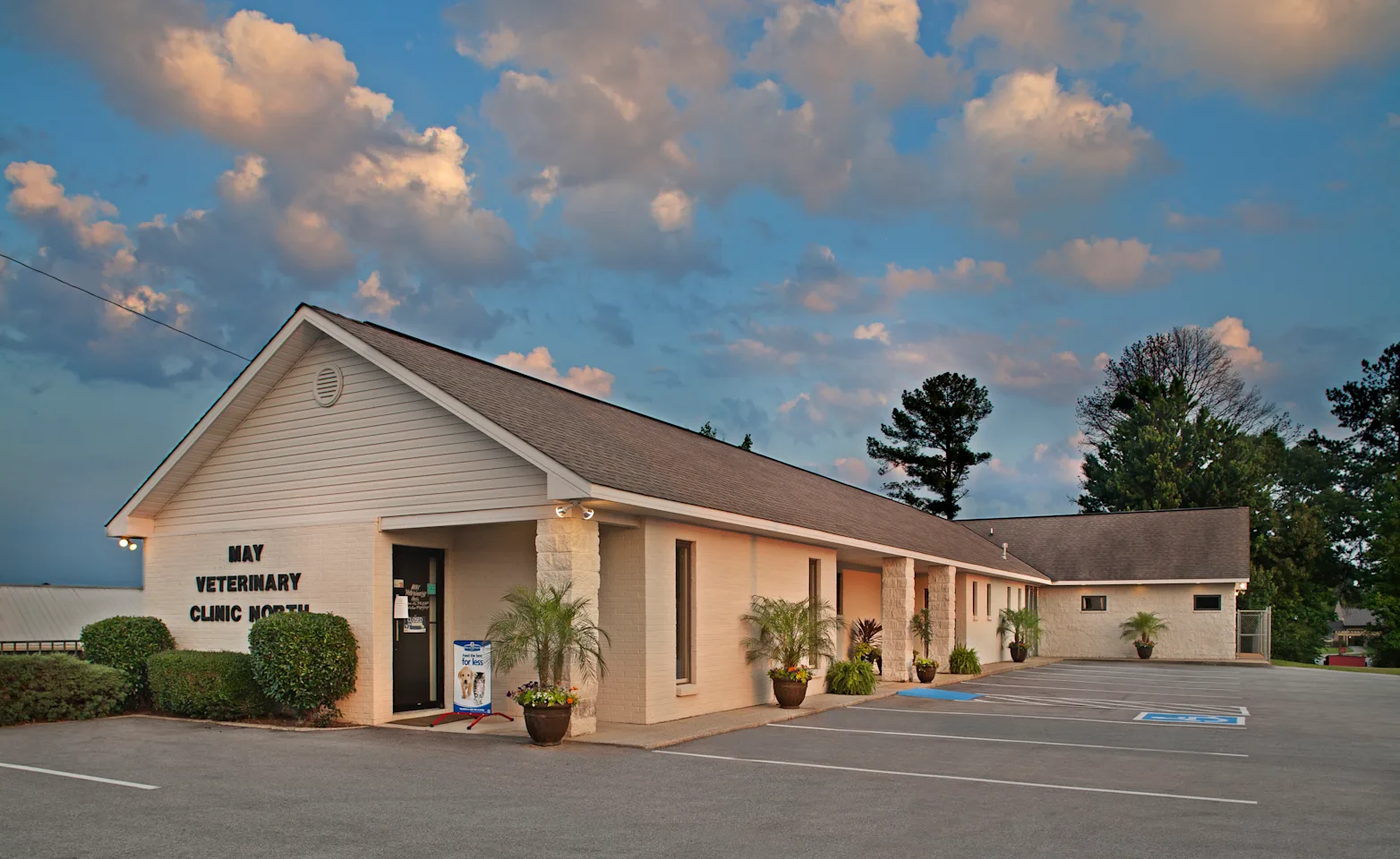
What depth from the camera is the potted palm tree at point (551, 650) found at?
12.2 meters

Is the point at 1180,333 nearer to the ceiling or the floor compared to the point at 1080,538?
nearer to the ceiling

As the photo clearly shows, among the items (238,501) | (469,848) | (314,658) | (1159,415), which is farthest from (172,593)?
(1159,415)

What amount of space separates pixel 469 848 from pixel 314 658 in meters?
7.34

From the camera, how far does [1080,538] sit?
131 ft

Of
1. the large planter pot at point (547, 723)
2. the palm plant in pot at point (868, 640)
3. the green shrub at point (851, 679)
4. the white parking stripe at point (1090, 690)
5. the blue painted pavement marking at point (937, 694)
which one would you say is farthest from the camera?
the palm plant in pot at point (868, 640)

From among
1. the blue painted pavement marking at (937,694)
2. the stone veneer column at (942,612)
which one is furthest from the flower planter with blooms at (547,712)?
the stone veneer column at (942,612)

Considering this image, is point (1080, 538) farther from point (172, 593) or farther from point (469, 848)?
point (469, 848)

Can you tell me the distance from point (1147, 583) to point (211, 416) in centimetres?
3059

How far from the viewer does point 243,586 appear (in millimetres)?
16031

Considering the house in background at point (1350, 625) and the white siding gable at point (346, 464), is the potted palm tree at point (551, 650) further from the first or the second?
the house in background at point (1350, 625)

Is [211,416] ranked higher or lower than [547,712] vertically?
higher

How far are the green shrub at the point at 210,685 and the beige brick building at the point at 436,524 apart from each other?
3.49ft

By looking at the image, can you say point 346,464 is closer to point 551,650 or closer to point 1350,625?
point 551,650

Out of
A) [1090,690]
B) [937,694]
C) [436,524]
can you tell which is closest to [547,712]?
[436,524]
